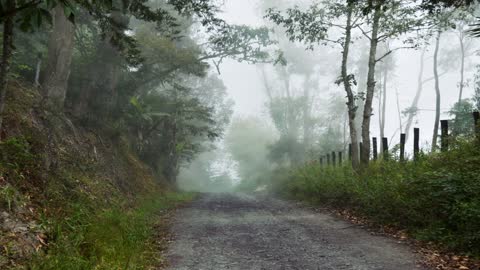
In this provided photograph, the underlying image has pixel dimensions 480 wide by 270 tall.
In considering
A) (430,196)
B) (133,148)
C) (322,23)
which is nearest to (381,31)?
(322,23)

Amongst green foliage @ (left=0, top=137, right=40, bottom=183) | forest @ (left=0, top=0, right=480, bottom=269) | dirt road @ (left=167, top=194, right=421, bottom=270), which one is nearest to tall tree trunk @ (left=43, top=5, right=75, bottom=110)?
forest @ (left=0, top=0, right=480, bottom=269)

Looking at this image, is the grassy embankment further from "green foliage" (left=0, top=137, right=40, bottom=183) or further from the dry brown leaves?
the dry brown leaves

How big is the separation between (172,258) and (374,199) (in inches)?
195

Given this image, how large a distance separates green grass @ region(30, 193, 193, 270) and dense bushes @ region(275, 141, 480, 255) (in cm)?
467

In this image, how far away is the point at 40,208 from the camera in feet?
20.3

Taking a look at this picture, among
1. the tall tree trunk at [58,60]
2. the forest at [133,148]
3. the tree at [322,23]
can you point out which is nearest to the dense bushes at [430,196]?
the forest at [133,148]

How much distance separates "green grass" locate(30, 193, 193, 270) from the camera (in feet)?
15.7

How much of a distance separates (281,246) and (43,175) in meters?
4.32

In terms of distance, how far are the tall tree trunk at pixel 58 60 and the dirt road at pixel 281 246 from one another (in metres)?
5.04

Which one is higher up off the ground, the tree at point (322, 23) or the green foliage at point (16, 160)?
the tree at point (322, 23)

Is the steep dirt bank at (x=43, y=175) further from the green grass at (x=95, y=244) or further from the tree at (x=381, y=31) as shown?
the tree at (x=381, y=31)

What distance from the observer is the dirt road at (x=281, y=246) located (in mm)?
5832

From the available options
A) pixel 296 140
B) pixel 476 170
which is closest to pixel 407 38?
pixel 476 170

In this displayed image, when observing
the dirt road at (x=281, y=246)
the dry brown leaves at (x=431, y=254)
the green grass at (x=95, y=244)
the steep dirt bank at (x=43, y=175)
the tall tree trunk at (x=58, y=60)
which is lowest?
the dirt road at (x=281, y=246)
